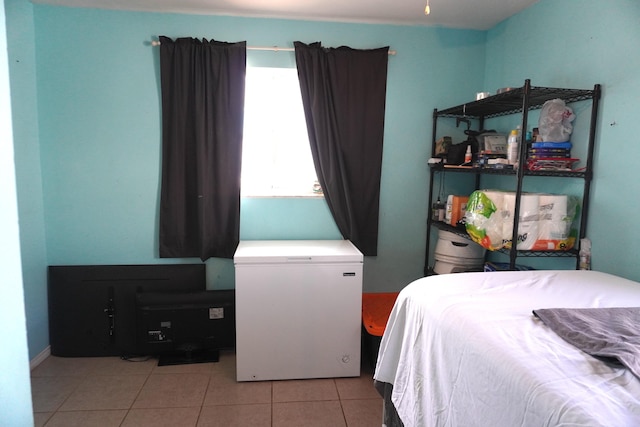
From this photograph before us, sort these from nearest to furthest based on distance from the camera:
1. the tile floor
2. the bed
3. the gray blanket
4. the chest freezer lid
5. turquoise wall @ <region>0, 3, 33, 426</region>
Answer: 1. the bed
2. the gray blanket
3. turquoise wall @ <region>0, 3, 33, 426</region>
4. the tile floor
5. the chest freezer lid

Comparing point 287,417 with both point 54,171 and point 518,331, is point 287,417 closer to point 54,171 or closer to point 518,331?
point 518,331

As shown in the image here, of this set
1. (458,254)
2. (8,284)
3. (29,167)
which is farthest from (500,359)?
(29,167)

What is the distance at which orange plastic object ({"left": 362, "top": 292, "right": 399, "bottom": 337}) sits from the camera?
235 cm

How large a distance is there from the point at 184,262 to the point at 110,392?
35.1 inches

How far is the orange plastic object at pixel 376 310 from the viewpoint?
2346 millimetres

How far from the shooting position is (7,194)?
1.06 meters

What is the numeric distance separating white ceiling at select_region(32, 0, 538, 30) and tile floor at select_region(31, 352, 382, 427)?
7.65 feet

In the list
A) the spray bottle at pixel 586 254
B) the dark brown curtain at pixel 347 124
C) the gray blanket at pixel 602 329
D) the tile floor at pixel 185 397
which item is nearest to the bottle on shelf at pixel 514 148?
the spray bottle at pixel 586 254

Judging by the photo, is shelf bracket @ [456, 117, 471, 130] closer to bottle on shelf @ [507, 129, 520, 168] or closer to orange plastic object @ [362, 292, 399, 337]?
bottle on shelf @ [507, 129, 520, 168]

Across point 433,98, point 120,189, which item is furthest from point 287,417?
point 433,98

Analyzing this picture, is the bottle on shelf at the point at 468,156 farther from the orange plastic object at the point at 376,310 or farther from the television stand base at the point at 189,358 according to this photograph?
the television stand base at the point at 189,358

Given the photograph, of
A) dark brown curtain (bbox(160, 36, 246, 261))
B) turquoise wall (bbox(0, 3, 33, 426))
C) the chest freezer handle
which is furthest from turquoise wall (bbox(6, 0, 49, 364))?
the chest freezer handle

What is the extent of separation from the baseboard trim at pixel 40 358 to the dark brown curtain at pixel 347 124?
2.19 m

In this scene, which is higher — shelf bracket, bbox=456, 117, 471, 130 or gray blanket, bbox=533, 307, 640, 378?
shelf bracket, bbox=456, 117, 471, 130
